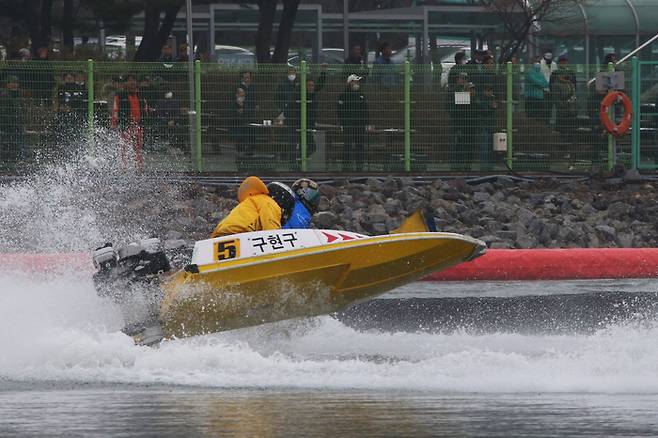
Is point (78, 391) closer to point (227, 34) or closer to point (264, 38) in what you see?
point (264, 38)

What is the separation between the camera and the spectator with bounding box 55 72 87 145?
2189 centimetres

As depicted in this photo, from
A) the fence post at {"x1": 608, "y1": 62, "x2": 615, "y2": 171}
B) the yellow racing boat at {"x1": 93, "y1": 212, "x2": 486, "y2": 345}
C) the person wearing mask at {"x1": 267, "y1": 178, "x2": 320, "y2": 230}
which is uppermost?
the fence post at {"x1": 608, "y1": 62, "x2": 615, "y2": 171}

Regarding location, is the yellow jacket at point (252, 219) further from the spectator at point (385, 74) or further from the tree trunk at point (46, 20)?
the tree trunk at point (46, 20)

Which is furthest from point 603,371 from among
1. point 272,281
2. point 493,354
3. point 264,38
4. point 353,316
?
point 264,38

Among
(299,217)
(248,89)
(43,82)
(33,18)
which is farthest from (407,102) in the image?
(299,217)

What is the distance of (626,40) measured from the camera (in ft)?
102

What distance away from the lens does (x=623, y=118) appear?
23703 millimetres

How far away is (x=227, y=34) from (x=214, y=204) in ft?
64.4

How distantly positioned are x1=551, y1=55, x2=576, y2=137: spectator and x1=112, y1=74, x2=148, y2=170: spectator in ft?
20.5

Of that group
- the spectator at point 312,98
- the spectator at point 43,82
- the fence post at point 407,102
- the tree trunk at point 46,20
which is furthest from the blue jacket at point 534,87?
the tree trunk at point 46,20

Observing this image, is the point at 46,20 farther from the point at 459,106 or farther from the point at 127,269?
the point at 127,269

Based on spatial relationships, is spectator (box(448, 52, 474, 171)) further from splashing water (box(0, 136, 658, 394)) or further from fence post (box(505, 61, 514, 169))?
splashing water (box(0, 136, 658, 394))

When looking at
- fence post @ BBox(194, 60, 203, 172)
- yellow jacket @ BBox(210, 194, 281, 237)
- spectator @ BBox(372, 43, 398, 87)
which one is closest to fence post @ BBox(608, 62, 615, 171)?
spectator @ BBox(372, 43, 398, 87)

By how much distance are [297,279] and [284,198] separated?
3.59 feet
